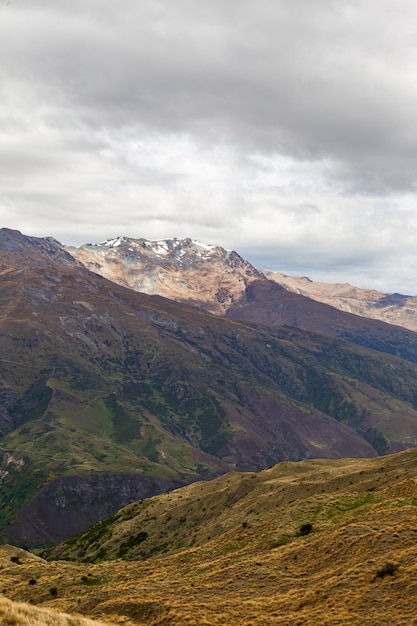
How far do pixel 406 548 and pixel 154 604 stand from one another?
95.2 ft

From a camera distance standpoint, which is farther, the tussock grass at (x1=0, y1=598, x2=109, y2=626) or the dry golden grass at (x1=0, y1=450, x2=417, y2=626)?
the dry golden grass at (x1=0, y1=450, x2=417, y2=626)

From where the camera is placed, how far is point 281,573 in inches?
2611

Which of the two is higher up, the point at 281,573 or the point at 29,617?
the point at 29,617

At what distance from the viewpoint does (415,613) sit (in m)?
47.2

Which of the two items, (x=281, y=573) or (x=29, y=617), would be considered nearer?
(x=29, y=617)

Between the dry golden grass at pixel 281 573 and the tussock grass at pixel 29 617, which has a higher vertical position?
the tussock grass at pixel 29 617

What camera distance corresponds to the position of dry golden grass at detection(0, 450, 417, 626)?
175 feet

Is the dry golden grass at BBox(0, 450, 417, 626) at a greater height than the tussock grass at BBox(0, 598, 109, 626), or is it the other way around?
the tussock grass at BBox(0, 598, 109, 626)

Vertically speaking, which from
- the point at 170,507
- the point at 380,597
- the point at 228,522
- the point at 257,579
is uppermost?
the point at 380,597

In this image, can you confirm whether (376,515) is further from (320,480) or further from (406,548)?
(320,480)

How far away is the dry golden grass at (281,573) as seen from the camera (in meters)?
53.3

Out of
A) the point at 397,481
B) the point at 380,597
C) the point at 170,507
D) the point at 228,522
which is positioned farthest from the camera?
the point at 170,507

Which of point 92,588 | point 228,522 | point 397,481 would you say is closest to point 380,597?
point 92,588

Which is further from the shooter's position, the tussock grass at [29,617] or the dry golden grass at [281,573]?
the dry golden grass at [281,573]
